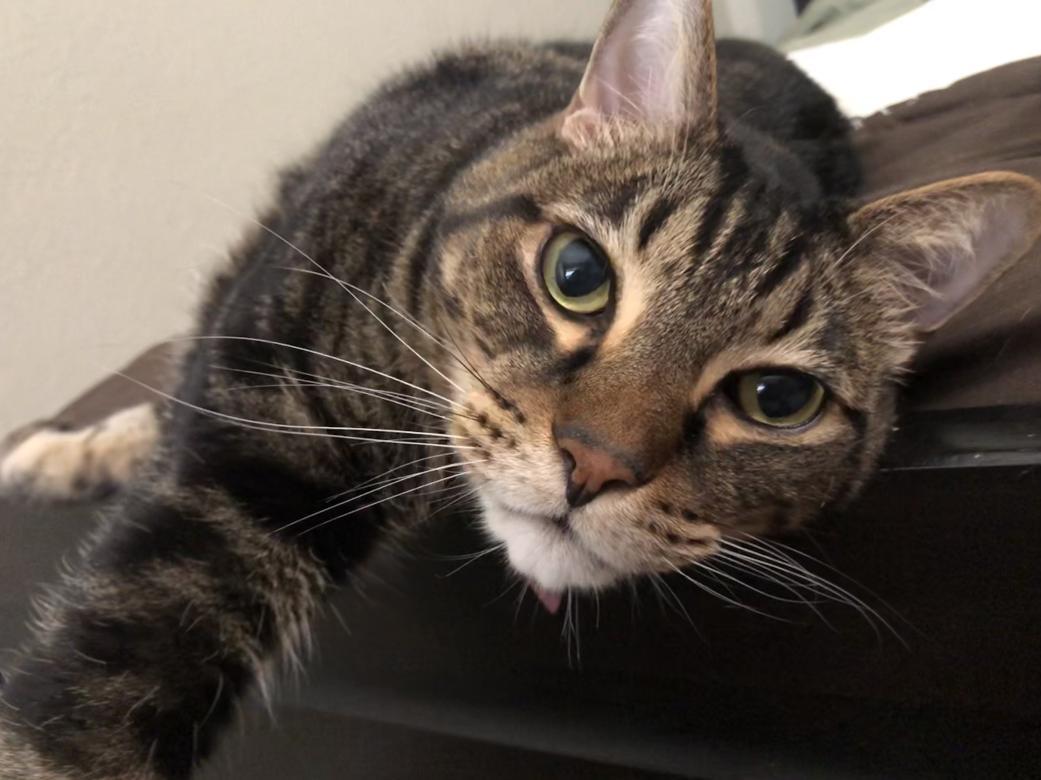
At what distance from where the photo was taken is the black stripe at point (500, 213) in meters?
0.76

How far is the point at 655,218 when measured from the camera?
716 millimetres

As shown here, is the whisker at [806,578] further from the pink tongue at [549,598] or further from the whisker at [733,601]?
the pink tongue at [549,598]

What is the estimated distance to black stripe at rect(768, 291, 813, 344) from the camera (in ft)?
2.26

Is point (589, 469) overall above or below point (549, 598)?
above

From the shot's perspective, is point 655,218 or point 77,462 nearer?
point 655,218

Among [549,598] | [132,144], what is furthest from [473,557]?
[132,144]

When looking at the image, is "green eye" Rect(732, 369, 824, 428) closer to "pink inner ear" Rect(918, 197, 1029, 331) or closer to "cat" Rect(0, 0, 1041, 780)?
"cat" Rect(0, 0, 1041, 780)

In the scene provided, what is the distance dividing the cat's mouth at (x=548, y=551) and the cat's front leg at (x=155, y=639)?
238 millimetres

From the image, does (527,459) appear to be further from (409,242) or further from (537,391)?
(409,242)

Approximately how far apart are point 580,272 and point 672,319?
10 centimetres

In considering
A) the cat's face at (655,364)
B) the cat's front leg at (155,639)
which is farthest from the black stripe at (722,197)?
the cat's front leg at (155,639)

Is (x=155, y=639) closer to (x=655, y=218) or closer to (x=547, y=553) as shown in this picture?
(x=547, y=553)

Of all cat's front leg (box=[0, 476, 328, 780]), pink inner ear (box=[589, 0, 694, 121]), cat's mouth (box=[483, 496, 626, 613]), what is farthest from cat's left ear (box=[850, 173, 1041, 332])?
cat's front leg (box=[0, 476, 328, 780])

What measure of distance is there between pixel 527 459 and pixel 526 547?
8cm
